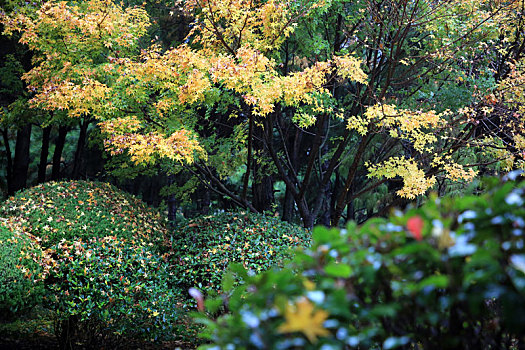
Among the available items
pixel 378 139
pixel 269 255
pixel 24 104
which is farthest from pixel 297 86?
pixel 24 104

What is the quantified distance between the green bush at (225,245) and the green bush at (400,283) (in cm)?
426

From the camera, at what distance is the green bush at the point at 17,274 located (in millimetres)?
4043

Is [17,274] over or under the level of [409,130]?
under

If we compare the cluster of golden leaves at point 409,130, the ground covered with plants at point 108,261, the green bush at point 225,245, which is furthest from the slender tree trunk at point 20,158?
the cluster of golden leaves at point 409,130

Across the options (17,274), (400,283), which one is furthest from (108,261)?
(400,283)

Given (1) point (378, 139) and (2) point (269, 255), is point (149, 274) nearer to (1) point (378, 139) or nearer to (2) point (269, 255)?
(2) point (269, 255)

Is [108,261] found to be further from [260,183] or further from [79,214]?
[260,183]

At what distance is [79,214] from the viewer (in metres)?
5.80

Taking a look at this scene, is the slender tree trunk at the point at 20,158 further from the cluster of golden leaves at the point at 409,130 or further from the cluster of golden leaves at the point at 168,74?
the cluster of golden leaves at the point at 409,130

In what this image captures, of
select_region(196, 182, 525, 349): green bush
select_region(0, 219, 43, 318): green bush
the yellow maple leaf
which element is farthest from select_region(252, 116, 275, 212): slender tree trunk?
the yellow maple leaf

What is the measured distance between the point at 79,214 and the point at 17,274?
1.72 meters

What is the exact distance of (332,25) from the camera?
7.84 metres

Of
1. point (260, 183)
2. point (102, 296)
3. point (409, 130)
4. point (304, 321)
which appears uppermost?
point (260, 183)

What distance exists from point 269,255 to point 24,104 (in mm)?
4963
